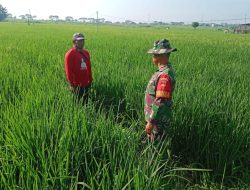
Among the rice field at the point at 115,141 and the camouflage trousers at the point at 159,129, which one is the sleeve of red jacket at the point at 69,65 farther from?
the camouflage trousers at the point at 159,129

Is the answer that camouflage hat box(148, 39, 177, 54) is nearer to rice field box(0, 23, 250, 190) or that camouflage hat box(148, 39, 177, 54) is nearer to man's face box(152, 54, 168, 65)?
man's face box(152, 54, 168, 65)

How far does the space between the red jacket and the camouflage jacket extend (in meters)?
1.73

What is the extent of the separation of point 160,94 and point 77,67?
2026 mm

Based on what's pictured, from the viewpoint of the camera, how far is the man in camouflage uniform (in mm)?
2715

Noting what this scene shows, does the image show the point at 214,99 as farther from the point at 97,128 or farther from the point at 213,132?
the point at 97,128

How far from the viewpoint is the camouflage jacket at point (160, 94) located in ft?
8.88

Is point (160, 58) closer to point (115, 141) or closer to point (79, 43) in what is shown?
point (115, 141)

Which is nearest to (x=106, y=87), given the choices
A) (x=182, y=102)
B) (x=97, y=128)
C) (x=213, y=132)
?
(x=182, y=102)

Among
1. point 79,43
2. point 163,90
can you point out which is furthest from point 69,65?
point 163,90

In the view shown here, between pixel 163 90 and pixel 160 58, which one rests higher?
pixel 160 58

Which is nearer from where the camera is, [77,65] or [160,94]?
[160,94]

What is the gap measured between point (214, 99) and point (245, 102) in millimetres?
373

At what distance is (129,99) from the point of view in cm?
421

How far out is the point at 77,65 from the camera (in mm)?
4422
